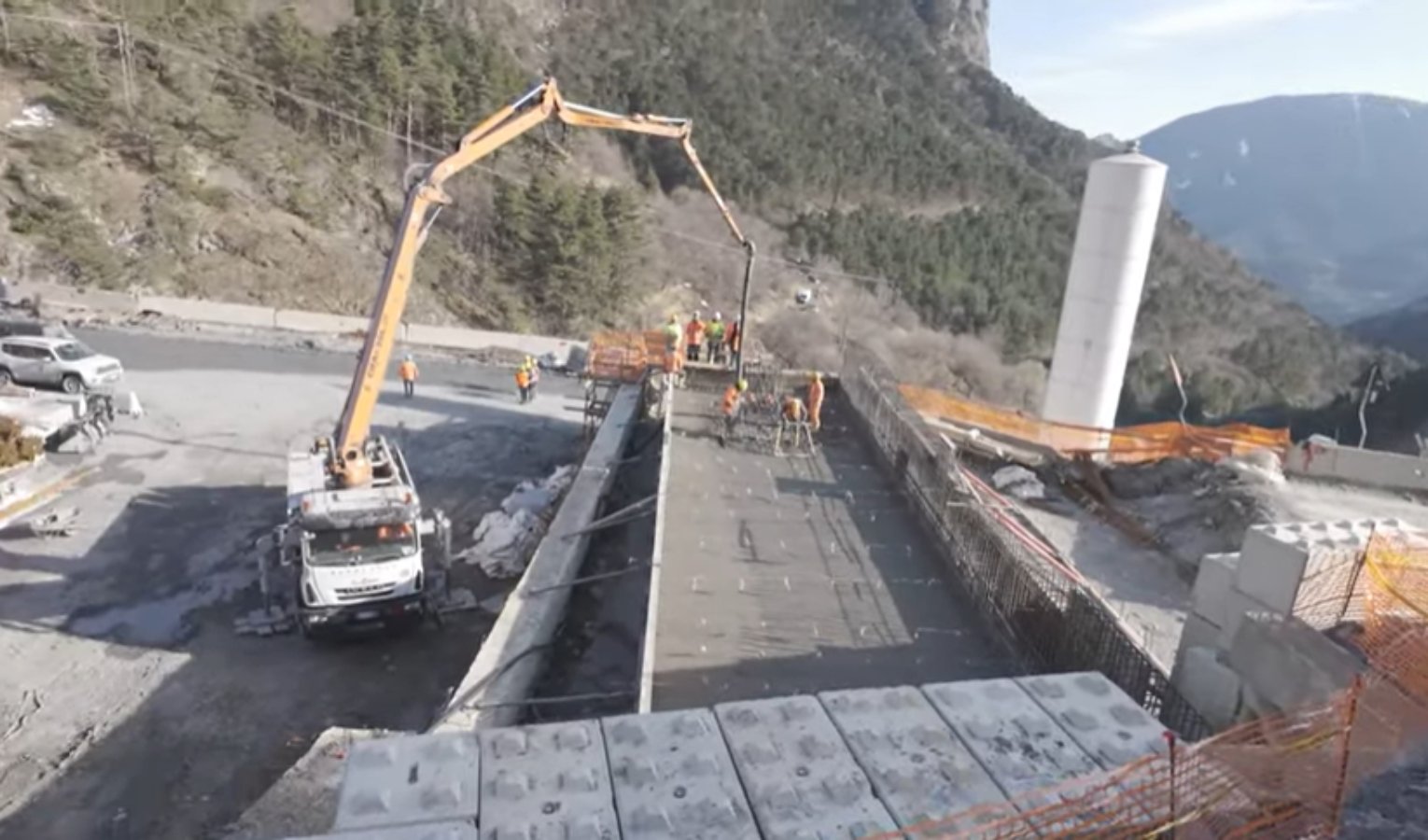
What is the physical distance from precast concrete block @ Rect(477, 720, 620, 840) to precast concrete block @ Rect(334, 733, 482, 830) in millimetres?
88

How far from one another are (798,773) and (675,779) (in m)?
0.62

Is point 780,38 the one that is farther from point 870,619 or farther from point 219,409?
point 870,619

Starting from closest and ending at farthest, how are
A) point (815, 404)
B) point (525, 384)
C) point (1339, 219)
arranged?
point (815, 404), point (525, 384), point (1339, 219)

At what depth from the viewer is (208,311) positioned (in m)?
35.3

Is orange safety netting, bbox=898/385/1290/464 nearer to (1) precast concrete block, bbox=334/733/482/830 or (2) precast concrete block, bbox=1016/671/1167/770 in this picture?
(2) precast concrete block, bbox=1016/671/1167/770

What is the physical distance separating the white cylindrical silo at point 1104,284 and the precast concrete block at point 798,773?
23561 mm

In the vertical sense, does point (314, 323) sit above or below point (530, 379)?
below

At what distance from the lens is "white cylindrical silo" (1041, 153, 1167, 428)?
81.5 feet

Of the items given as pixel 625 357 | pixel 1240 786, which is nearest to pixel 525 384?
pixel 625 357

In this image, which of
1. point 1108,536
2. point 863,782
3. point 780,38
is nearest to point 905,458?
point 863,782

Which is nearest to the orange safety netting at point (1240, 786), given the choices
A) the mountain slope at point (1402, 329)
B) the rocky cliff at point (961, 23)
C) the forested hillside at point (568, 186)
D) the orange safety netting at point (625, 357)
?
the orange safety netting at point (625, 357)

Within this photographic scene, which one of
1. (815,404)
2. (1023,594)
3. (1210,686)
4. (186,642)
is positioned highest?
(1210,686)

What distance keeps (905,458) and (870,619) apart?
471 cm

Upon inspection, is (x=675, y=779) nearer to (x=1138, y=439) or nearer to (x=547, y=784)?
(x=547, y=784)
